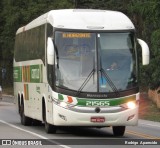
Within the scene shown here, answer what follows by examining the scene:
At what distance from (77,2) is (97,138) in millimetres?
36132

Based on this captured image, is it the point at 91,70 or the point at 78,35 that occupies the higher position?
the point at 78,35

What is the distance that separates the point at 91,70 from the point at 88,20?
1.66m

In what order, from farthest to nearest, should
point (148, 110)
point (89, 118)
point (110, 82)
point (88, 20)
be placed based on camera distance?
point (148, 110) → point (88, 20) → point (110, 82) → point (89, 118)

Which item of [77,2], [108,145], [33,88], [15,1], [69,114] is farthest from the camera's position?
[15,1]

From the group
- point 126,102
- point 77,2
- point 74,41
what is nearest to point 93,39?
point 74,41

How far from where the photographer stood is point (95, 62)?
18562 mm

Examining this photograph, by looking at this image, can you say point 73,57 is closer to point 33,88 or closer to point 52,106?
point 52,106

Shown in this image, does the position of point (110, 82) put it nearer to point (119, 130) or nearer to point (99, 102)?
point (99, 102)

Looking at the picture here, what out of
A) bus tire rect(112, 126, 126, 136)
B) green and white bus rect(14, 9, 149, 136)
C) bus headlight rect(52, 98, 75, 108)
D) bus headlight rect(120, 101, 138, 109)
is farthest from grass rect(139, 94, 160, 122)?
bus headlight rect(52, 98, 75, 108)

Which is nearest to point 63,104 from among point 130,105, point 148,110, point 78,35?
point 130,105

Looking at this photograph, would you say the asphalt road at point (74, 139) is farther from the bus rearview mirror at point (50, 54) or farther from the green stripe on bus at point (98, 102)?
the bus rearview mirror at point (50, 54)

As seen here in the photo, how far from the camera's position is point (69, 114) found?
18094 millimetres

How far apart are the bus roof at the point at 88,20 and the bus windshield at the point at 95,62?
8.8 inches

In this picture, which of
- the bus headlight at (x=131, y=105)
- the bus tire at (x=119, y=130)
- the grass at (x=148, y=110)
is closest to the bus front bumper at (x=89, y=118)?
the bus headlight at (x=131, y=105)
